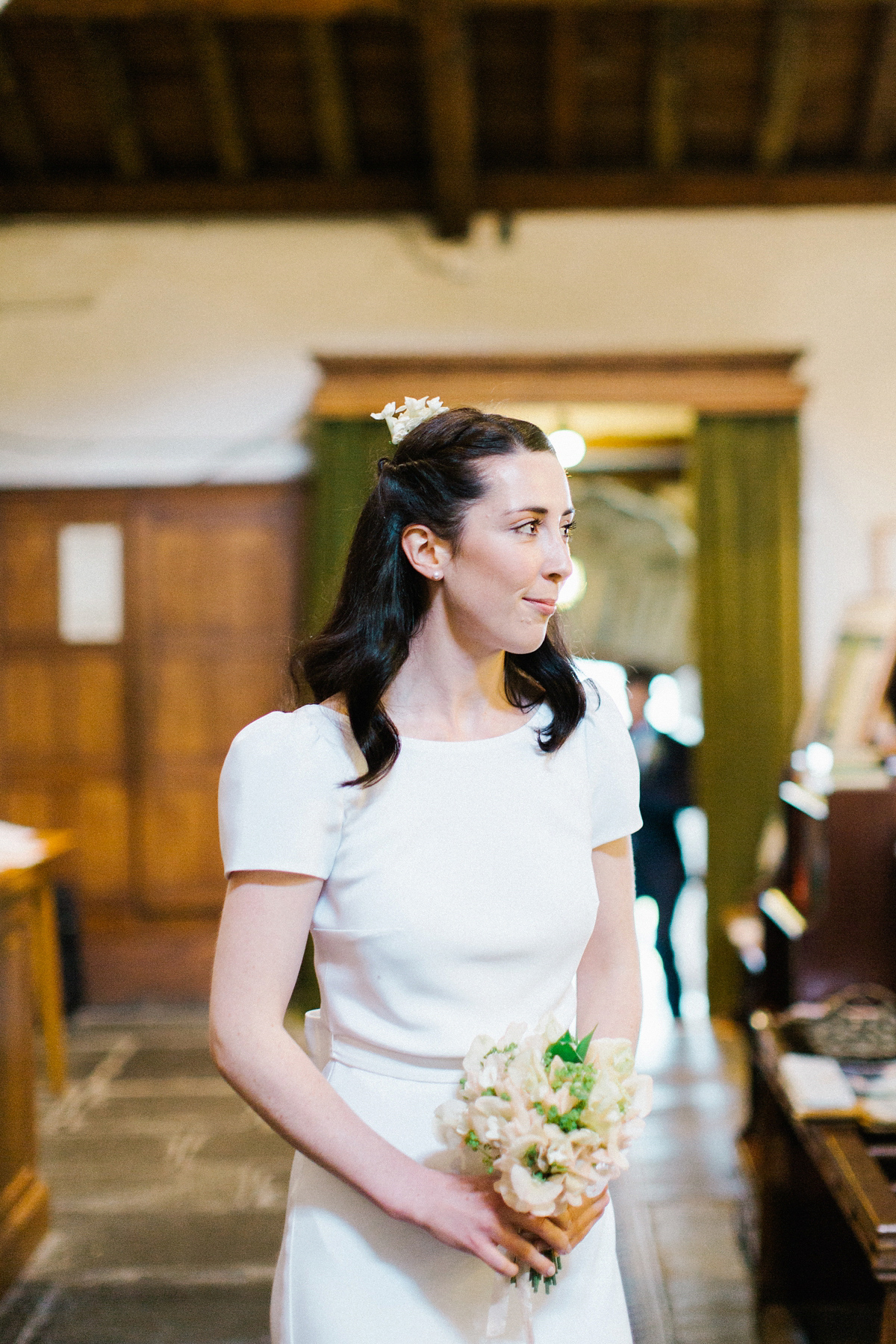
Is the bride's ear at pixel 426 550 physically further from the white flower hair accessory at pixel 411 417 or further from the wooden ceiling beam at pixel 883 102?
the wooden ceiling beam at pixel 883 102

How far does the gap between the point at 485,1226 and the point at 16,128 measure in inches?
234

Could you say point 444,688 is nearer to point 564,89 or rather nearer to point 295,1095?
point 295,1095

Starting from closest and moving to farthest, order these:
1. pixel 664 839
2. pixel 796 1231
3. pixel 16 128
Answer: pixel 796 1231 < pixel 664 839 < pixel 16 128

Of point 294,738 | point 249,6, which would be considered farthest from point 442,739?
point 249,6

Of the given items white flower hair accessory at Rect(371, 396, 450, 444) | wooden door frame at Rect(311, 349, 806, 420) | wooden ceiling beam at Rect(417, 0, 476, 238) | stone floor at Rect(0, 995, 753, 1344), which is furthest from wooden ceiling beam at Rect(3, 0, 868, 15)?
stone floor at Rect(0, 995, 753, 1344)

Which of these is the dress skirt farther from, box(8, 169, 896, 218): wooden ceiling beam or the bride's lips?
box(8, 169, 896, 218): wooden ceiling beam

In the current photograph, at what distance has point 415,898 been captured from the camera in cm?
125

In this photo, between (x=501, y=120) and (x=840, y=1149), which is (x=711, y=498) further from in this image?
(x=840, y=1149)

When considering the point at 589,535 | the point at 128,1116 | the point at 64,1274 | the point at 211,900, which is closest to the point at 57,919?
the point at 211,900

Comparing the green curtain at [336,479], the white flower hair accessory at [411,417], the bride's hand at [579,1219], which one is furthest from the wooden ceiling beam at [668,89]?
the bride's hand at [579,1219]

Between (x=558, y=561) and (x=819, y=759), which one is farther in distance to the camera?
(x=819, y=759)

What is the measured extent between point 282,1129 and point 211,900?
4.67 m

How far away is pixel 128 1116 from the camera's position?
4207 mm

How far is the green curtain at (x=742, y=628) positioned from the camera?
5.40 m
